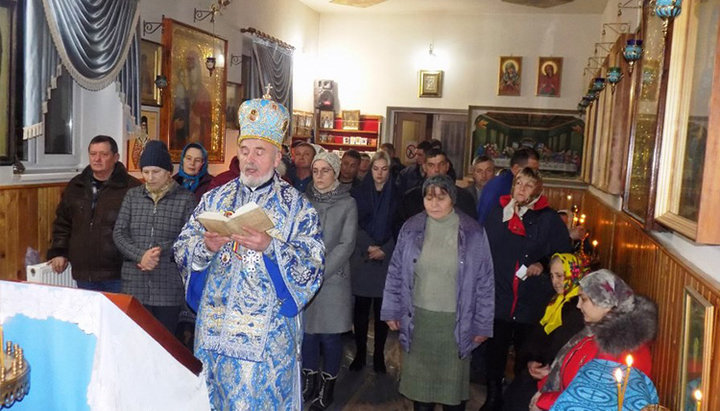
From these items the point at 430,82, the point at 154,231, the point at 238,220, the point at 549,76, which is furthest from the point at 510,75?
the point at 238,220

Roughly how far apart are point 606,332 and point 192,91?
22.3ft

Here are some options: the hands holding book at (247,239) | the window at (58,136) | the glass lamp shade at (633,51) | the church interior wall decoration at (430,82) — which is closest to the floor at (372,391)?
the hands holding book at (247,239)

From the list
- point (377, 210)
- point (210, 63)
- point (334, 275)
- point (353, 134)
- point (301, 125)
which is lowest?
point (334, 275)

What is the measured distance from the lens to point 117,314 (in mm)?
1525

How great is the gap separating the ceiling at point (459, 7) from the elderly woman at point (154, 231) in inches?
350

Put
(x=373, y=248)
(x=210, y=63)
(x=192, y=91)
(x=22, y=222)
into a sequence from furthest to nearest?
(x=210, y=63) < (x=192, y=91) < (x=22, y=222) < (x=373, y=248)

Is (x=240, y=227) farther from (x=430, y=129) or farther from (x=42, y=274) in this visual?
(x=430, y=129)

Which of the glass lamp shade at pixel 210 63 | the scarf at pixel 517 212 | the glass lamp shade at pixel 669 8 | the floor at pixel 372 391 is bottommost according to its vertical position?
the floor at pixel 372 391

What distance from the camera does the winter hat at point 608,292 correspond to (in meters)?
2.95

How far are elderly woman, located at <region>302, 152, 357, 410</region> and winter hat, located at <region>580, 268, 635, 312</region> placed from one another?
1731mm

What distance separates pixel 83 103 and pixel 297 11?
665 centimetres

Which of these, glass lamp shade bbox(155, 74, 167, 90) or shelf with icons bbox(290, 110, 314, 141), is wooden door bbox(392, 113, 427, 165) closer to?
shelf with icons bbox(290, 110, 314, 141)

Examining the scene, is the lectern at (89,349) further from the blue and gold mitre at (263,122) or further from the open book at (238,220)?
the blue and gold mitre at (263,122)

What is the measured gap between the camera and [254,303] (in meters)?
2.79
